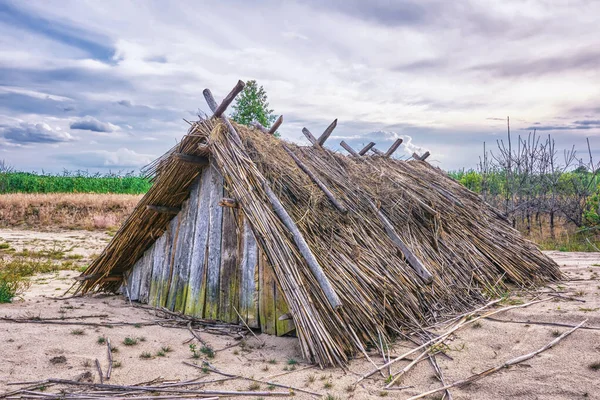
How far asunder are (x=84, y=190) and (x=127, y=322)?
20.3 meters

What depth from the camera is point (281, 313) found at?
448cm

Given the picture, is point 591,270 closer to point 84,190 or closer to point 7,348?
point 7,348

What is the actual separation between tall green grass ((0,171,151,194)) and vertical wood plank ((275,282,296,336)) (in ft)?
57.1

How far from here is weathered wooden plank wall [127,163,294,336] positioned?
15.1ft

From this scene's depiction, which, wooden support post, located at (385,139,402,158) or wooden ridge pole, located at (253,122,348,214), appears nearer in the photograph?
wooden ridge pole, located at (253,122,348,214)

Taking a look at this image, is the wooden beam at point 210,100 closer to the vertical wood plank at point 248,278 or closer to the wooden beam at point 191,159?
the wooden beam at point 191,159

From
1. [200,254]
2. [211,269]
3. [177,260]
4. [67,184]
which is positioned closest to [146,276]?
[177,260]

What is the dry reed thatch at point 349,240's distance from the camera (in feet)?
13.6

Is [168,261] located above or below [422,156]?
below

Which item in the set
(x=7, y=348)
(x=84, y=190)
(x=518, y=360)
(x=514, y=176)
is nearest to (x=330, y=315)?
(x=518, y=360)

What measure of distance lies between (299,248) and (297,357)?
0.99 m

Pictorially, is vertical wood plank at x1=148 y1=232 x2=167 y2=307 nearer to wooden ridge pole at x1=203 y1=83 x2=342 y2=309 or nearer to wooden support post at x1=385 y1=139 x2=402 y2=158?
wooden ridge pole at x1=203 y1=83 x2=342 y2=309

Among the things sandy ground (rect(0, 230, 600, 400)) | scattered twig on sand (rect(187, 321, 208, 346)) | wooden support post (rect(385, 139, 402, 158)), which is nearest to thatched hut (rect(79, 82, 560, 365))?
scattered twig on sand (rect(187, 321, 208, 346))

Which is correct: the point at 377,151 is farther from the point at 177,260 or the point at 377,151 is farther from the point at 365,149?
the point at 177,260
